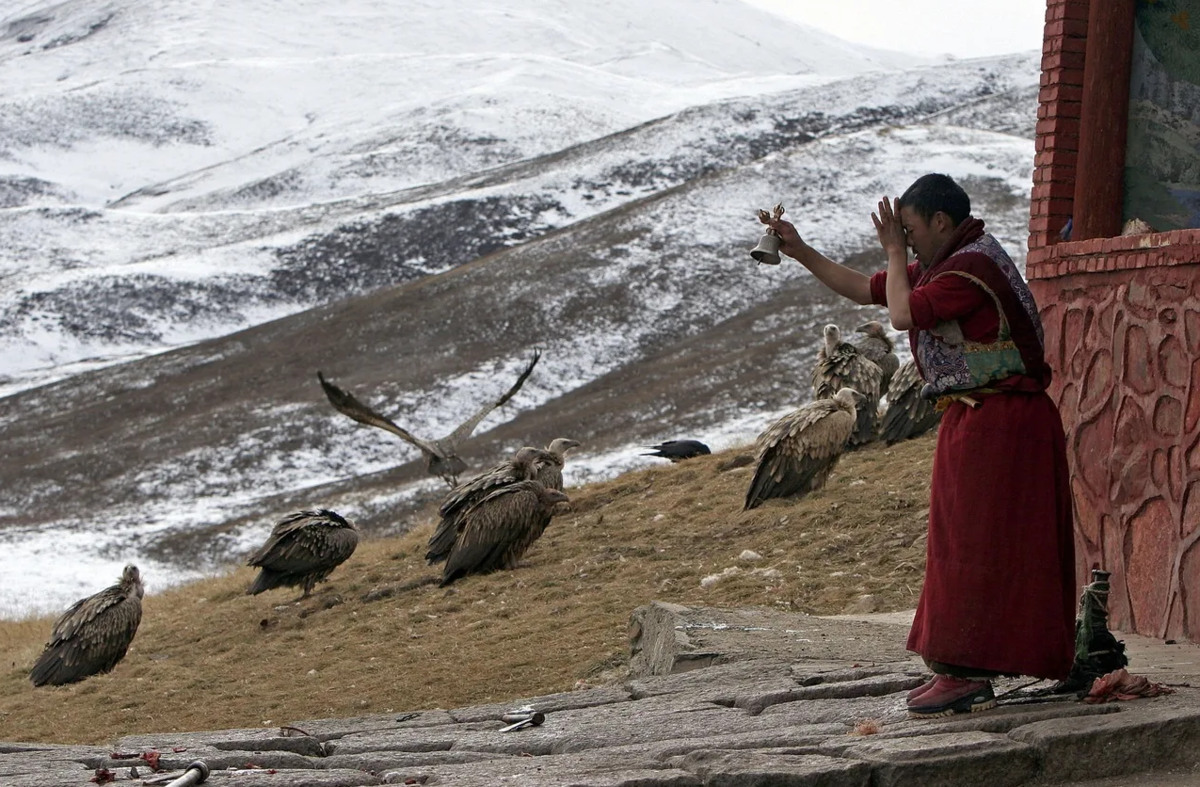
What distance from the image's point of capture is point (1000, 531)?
18.7ft

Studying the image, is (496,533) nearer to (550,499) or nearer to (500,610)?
(550,499)

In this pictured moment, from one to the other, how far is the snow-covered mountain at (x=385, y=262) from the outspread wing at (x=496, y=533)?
38.6 feet

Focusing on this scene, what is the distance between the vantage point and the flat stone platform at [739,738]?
5.19m

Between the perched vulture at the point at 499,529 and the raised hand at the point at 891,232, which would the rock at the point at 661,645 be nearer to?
the raised hand at the point at 891,232

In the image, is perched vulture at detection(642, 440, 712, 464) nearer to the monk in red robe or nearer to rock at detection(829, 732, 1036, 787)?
the monk in red robe

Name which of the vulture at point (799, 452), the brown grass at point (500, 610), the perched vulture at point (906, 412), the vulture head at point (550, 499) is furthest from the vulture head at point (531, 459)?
the perched vulture at point (906, 412)

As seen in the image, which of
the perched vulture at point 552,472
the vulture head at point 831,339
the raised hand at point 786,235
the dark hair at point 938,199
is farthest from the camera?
the vulture head at point 831,339

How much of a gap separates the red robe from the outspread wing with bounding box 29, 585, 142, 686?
9258 millimetres

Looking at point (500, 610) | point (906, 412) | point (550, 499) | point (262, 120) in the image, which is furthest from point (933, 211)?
point (262, 120)

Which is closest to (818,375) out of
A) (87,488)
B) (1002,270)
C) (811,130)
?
(1002,270)

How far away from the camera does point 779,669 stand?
292 inches

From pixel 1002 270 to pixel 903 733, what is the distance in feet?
5.79

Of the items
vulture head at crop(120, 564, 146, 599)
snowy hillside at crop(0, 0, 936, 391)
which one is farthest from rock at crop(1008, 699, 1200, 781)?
snowy hillside at crop(0, 0, 936, 391)

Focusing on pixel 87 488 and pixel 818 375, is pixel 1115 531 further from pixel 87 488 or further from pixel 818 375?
pixel 87 488
